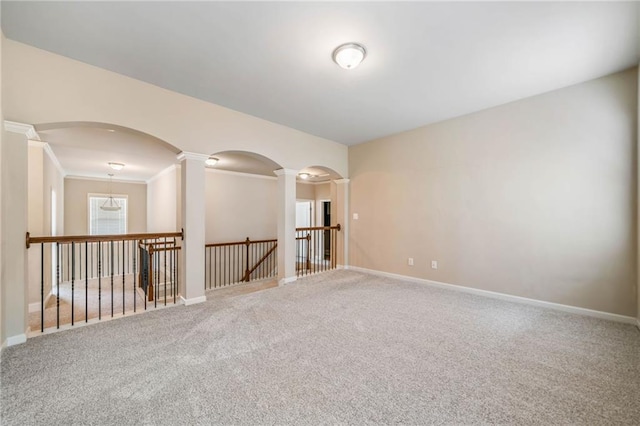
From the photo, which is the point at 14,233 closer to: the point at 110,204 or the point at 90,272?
the point at 90,272

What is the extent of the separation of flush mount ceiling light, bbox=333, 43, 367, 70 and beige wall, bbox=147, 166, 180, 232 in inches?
179

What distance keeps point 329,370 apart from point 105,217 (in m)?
9.09

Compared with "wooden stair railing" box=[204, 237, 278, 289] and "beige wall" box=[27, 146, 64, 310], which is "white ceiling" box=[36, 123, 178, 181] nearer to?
"beige wall" box=[27, 146, 64, 310]

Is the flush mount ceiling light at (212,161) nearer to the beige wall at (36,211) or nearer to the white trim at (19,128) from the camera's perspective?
the beige wall at (36,211)

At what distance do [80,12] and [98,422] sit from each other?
2.91 m

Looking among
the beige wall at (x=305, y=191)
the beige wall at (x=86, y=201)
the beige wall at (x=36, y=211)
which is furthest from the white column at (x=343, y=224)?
the beige wall at (x=86, y=201)

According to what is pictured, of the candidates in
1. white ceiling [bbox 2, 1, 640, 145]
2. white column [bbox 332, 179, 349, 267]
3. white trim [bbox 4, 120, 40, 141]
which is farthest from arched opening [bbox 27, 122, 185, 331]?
white column [bbox 332, 179, 349, 267]

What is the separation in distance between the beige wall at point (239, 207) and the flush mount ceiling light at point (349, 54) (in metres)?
5.54

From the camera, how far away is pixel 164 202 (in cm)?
685

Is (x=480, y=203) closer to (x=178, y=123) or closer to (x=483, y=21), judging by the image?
(x=483, y=21)

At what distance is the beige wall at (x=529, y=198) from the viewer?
282cm

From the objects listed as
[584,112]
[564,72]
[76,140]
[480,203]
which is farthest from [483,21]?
[76,140]

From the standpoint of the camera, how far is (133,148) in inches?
193

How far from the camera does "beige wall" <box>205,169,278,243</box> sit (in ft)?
22.9
